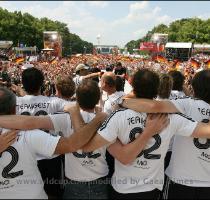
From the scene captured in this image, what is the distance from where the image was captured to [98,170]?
10.8 ft

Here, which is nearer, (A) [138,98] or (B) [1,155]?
(B) [1,155]

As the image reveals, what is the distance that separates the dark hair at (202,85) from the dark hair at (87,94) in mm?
912

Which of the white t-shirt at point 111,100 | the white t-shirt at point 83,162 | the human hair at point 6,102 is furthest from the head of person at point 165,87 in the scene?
the human hair at point 6,102

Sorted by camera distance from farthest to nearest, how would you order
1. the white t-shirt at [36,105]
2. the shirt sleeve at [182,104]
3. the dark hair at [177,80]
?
1. the dark hair at [177,80]
2. the white t-shirt at [36,105]
3. the shirt sleeve at [182,104]

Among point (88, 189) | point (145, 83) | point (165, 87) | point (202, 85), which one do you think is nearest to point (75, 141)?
point (88, 189)

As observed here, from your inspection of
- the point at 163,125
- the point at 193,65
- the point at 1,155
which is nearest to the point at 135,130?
the point at 163,125

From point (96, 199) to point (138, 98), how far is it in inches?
37.6

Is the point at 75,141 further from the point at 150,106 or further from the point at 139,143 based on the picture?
the point at 150,106

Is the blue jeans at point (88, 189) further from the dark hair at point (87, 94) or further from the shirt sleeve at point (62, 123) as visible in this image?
the dark hair at point (87, 94)

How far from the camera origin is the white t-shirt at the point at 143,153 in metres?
2.99

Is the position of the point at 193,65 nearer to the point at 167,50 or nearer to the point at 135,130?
the point at 135,130

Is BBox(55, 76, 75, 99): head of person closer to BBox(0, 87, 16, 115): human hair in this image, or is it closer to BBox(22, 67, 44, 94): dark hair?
BBox(22, 67, 44, 94): dark hair

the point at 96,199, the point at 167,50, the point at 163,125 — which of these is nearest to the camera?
the point at 163,125

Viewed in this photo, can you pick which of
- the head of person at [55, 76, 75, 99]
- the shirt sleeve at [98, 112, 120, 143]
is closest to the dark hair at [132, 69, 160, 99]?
the shirt sleeve at [98, 112, 120, 143]
